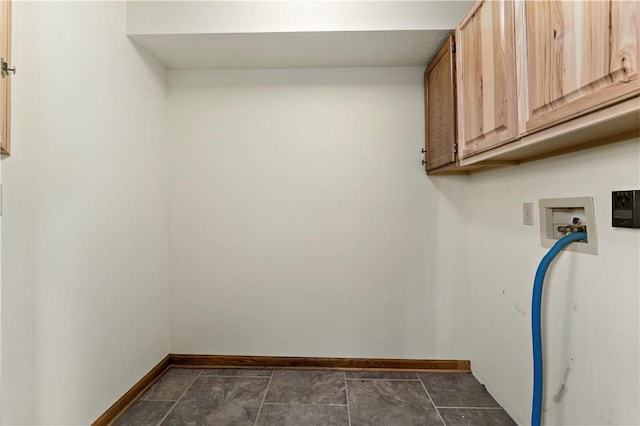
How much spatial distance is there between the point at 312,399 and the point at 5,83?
217 cm

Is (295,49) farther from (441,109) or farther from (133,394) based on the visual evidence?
(133,394)

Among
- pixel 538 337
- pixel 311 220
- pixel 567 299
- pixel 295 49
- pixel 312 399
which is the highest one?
pixel 295 49

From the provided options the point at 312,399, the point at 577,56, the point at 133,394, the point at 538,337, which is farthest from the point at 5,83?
the point at 538,337

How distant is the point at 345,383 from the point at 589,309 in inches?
58.0

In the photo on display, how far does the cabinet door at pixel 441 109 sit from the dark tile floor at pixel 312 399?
150cm

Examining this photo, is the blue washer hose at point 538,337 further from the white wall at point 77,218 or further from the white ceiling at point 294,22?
the white wall at point 77,218

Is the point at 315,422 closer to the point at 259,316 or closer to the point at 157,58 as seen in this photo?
the point at 259,316

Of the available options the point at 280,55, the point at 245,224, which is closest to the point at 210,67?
the point at 280,55

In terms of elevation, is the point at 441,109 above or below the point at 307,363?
above

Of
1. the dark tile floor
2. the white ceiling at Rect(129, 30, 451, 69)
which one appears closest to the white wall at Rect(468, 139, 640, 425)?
the dark tile floor

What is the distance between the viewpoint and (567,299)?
1253 millimetres

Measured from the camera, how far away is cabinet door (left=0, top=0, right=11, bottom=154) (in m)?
1.08

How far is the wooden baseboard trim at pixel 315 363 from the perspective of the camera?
2150 millimetres

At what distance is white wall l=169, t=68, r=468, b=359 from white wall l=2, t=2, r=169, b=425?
0.32 metres
